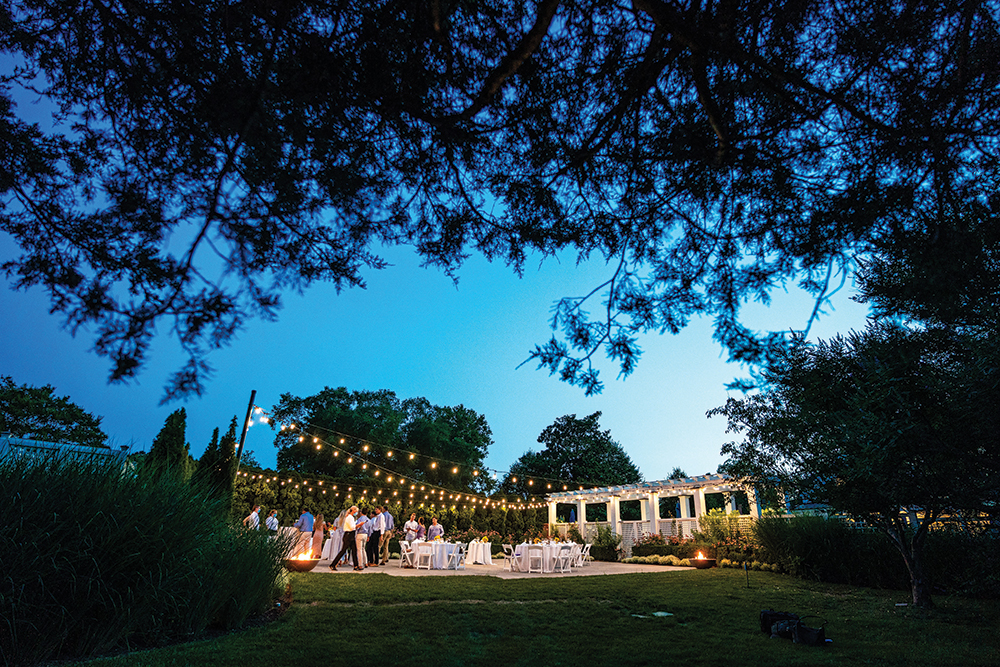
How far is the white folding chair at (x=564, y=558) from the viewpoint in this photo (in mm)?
12719

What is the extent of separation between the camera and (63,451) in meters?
4.01

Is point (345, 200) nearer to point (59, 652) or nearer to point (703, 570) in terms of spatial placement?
point (59, 652)

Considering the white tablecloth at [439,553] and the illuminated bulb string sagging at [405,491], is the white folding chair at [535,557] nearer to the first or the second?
the white tablecloth at [439,553]

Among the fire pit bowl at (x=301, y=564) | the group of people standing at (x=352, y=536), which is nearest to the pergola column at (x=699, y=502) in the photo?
the group of people standing at (x=352, y=536)

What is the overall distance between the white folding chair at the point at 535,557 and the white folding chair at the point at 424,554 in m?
2.35

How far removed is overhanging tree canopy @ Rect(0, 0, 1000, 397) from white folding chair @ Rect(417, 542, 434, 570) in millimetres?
10907

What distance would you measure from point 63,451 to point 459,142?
3.91m

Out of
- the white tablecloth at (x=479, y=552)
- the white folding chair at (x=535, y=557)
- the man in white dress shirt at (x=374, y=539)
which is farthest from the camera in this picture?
the white tablecloth at (x=479, y=552)

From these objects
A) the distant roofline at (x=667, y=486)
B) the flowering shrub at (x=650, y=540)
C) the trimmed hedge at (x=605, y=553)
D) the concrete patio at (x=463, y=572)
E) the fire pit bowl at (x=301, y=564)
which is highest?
the distant roofline at (x=667, y=486)

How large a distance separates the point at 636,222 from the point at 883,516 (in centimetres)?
666

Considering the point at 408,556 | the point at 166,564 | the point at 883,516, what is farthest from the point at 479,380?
the point at 166,564

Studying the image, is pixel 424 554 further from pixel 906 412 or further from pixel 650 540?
pixel 906 412

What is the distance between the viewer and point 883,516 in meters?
7.14

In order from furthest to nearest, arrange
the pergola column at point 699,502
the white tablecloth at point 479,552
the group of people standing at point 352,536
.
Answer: the pergola column at point 699,502
the white tablecloth at point 479,552
the group of people standing at point 352,536
